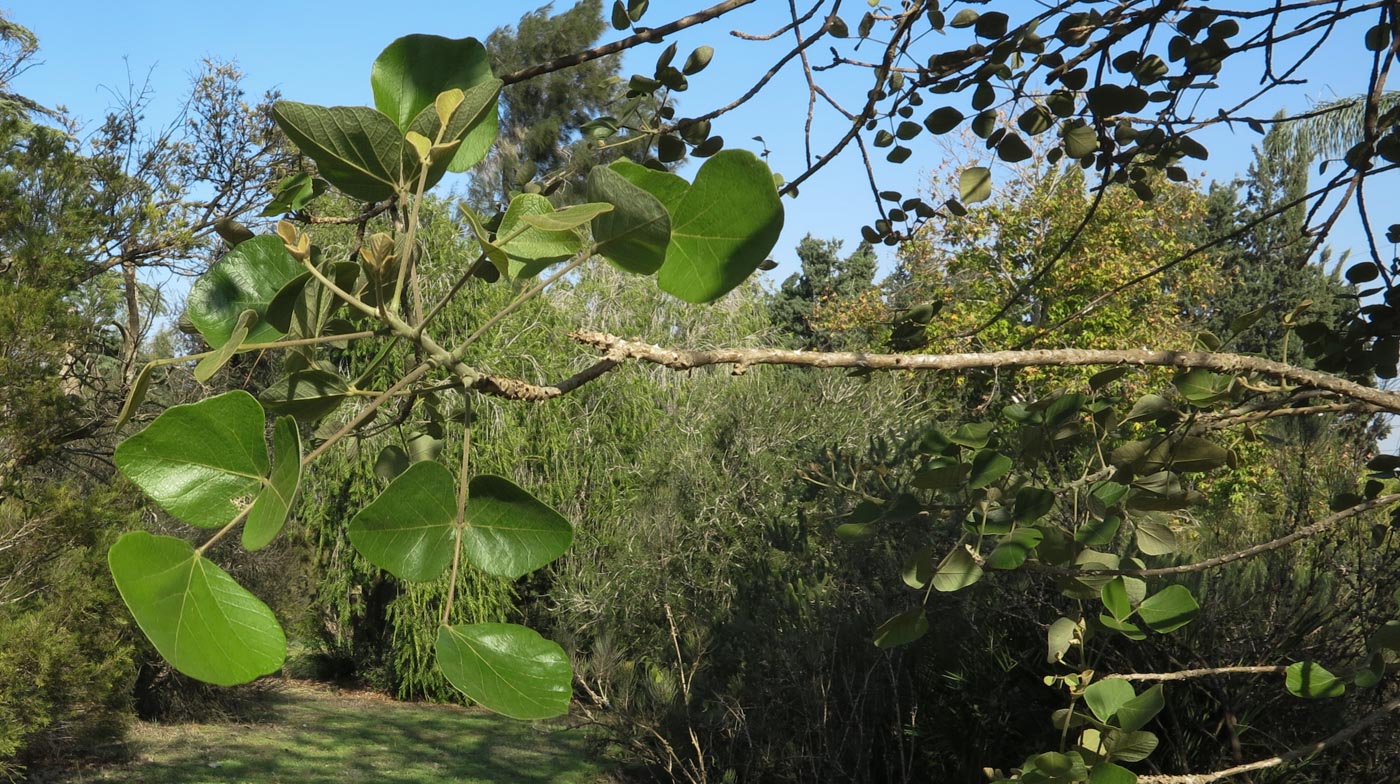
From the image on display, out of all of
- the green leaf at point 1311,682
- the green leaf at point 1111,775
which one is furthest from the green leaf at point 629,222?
the green leaf at point 1311,682

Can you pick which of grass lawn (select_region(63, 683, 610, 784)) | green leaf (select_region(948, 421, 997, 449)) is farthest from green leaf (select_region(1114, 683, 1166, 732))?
grass lawn (select_region(63, 683, 610, 784))

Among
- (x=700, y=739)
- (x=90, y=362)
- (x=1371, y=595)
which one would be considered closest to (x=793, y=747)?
(x=700, y=739)

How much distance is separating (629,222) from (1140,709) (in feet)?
2.59

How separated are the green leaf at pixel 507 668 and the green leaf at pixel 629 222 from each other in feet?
0.56

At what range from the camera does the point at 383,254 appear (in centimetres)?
46

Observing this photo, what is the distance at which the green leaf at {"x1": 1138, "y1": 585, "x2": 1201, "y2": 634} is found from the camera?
39.8 inches

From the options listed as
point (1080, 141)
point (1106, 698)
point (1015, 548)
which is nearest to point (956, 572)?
point (1015, 548)

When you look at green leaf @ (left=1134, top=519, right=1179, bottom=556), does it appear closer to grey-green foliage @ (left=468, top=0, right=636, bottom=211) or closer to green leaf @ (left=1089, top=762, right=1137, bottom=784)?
green leaf @ (left=1089, top=762, right=1137, bottom=784)

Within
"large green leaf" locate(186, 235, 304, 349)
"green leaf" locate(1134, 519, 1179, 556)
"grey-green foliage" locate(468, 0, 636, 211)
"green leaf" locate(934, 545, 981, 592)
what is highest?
"grey-green foliage" locate(468, 0, 636, 211)

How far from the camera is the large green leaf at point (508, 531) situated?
455 millimetres

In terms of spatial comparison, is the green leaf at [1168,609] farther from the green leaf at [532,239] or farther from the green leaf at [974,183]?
the green leaf at [532,239]

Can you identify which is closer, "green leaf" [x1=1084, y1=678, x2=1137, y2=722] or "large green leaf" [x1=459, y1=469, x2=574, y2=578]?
"large green leaf" [x1=459, y1=469, x2=574, y2=578]

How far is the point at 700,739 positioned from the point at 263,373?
5672mm

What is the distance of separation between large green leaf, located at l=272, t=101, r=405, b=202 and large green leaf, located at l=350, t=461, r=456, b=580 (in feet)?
0.45
